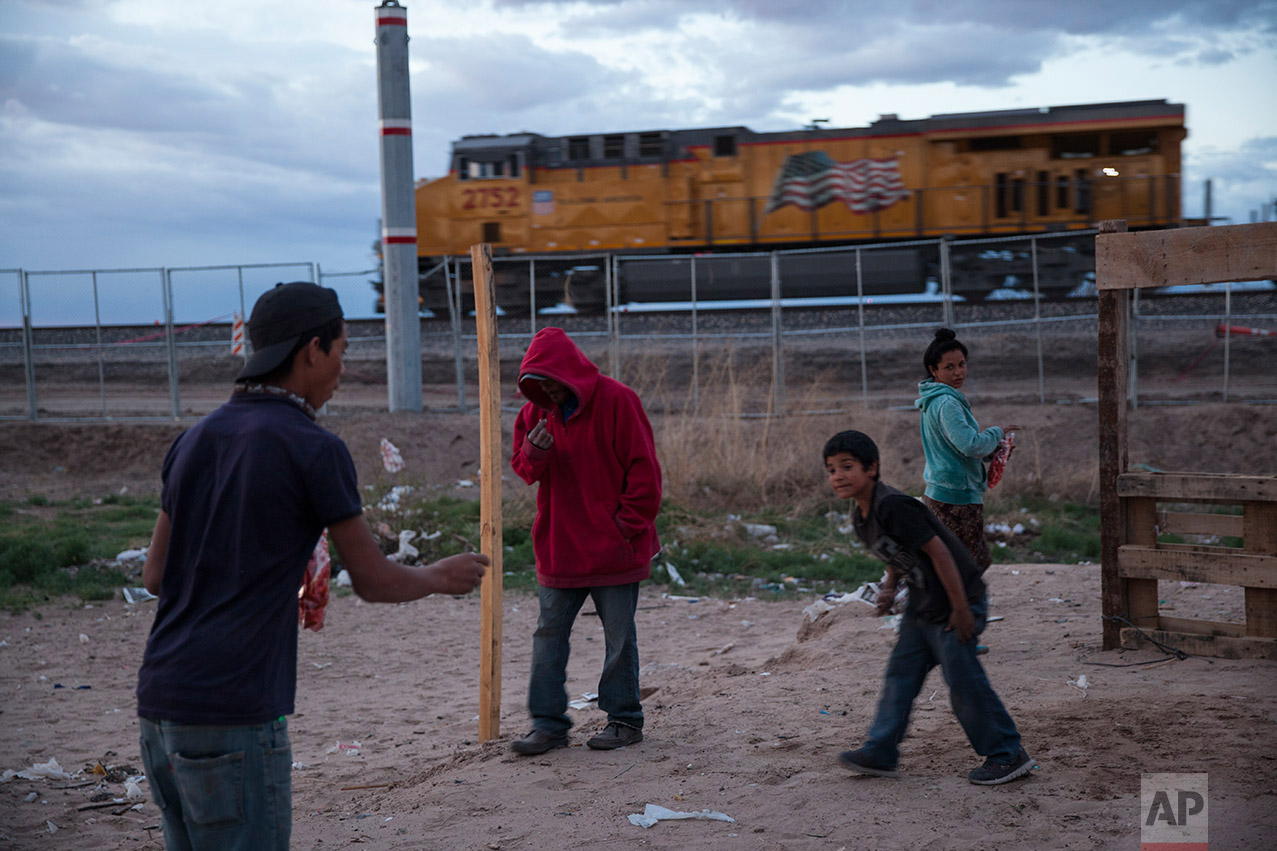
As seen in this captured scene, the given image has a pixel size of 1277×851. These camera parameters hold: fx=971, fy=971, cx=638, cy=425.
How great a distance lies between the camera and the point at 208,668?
6.84ft

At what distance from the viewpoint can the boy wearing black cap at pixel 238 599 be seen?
2.08 m

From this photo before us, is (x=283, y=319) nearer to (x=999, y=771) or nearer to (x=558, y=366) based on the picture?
(x=558, y=366)

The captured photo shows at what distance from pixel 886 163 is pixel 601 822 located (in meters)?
20.0

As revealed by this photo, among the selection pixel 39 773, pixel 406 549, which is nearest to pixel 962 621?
pixel 39 773

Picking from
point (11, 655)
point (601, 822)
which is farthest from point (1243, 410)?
point (11, 655)

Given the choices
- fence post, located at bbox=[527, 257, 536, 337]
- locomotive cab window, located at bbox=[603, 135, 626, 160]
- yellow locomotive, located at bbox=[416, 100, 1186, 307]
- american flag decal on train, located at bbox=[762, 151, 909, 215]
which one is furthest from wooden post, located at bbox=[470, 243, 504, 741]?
locomotive cab window, located at bbox=[603, 135, 626, 160]

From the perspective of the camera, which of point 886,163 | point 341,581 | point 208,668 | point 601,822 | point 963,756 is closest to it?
point 208,668

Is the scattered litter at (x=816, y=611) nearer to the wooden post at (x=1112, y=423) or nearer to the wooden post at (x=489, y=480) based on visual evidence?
the wooden post at (x=1112, y=423)

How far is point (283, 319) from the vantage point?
2.25 m

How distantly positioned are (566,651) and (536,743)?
41cm

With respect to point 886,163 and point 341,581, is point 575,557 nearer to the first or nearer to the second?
point 341,581

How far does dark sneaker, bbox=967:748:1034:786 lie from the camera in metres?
3.60

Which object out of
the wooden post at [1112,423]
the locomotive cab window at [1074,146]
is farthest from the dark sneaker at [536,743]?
the locomotive cab window at [1074,146]

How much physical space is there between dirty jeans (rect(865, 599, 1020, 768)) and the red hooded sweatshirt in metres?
1.15
